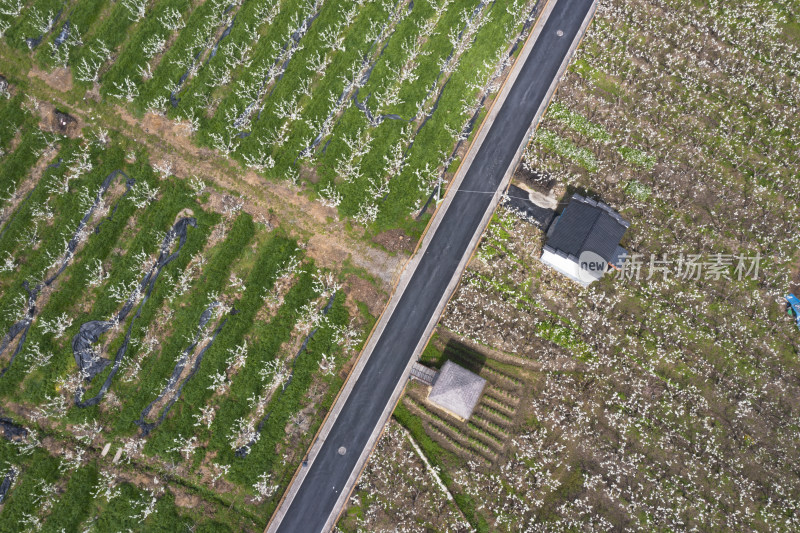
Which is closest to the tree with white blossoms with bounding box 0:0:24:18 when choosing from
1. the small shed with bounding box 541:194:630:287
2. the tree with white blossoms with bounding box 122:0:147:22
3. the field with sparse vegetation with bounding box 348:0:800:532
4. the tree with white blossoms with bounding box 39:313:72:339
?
the tree with white blossoms with bounding box 122:0:147:22

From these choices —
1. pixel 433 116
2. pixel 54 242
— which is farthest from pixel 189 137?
pixel 433 116

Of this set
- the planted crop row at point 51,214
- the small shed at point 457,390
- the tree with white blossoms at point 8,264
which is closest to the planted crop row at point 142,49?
the planted crop row at point 51,214

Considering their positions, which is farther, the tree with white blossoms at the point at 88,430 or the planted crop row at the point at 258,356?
the tree with white blossoms at the point at 88,430

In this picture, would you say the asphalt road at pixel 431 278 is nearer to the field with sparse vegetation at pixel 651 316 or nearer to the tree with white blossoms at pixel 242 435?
the field with sparse vegetation at pixel 651 316

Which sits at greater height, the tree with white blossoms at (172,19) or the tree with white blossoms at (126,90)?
the tree with white blossoms at (172,19)

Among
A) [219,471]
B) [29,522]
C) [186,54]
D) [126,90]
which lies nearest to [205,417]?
[219,471]

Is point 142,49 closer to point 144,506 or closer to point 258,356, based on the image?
point 258,356
